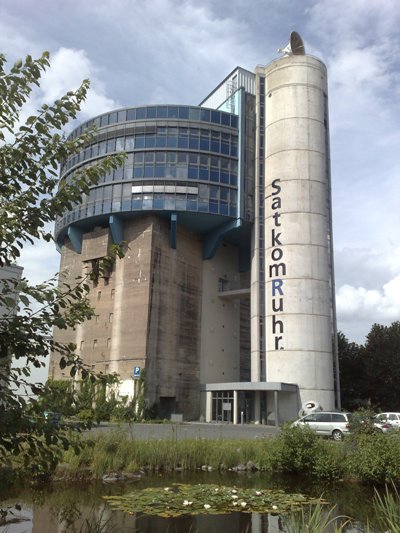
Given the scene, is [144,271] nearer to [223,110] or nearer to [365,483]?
[223,110]

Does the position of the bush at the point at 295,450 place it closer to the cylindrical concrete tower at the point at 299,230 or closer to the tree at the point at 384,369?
the cylindrical concrete tower at the point at 299,230

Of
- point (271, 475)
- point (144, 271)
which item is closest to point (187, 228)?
point (144, 271)

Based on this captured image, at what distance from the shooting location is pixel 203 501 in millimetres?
12328

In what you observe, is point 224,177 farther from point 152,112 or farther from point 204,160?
point 152,112

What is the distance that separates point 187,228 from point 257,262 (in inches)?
391

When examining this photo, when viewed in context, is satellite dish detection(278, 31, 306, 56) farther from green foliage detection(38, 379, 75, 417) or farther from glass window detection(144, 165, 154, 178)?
green foliage detection(38, 379, 75, 417)

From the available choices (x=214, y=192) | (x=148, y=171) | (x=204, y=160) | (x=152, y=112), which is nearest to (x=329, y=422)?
(x=214, y=192)

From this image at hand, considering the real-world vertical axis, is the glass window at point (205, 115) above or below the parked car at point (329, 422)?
above

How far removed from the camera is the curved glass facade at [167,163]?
5731 cm

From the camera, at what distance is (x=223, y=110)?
65.4 metres

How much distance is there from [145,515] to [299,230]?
1768 inches

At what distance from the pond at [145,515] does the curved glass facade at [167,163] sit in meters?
42.7

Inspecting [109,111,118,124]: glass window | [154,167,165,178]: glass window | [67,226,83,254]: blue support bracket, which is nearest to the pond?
[154,167,165,178]: glass window

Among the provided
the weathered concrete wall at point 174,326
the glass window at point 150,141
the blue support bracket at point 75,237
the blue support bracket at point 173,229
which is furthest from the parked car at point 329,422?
the blue support bracket at point 75,237
